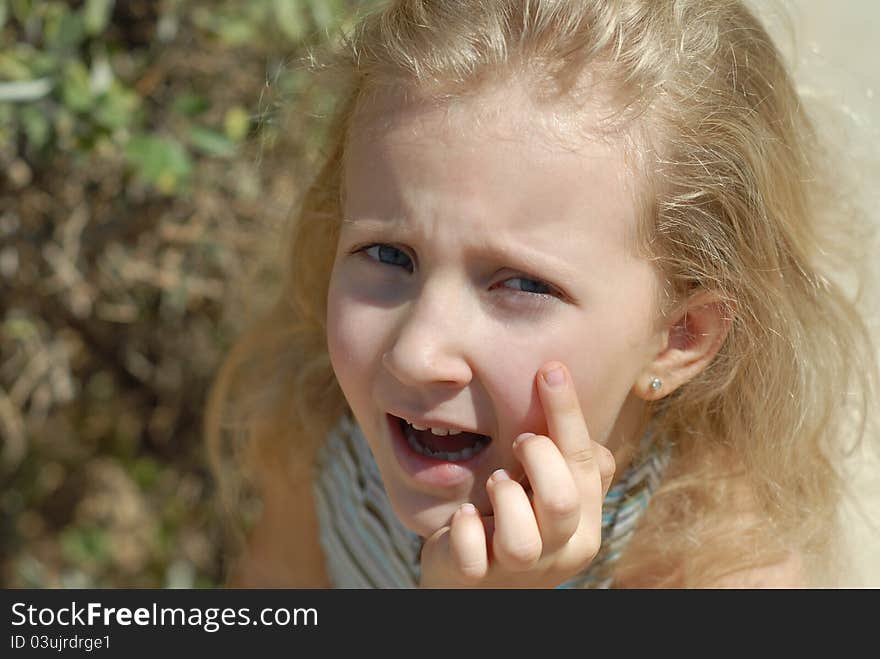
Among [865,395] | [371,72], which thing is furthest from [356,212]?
[865,395]

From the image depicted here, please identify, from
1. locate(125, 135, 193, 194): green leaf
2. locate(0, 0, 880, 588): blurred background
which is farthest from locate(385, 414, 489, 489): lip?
locate(125, 135, 193, 194): green leaf

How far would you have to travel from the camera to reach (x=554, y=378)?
4.23 feet

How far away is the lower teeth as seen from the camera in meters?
1.38

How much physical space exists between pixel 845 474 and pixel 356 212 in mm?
1030

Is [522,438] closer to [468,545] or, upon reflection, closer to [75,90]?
[468,545]

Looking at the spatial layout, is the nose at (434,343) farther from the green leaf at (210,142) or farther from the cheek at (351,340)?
the green leaf at (210,142)

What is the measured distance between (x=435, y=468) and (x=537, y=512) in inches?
5.9

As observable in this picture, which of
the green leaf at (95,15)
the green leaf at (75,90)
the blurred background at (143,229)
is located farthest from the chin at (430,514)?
the green leaf at (95,15)

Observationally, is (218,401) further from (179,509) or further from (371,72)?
(371,72)

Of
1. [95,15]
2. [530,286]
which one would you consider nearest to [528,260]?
[530,286]

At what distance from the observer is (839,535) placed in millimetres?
1832

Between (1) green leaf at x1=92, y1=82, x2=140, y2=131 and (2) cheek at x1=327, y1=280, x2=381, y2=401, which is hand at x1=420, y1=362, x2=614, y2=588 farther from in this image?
(1) green leaf at x1=92, y1=82, x2=140, y2=131

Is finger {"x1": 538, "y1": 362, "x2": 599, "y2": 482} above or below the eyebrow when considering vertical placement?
below
